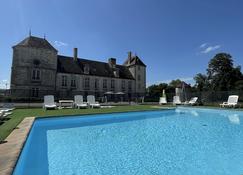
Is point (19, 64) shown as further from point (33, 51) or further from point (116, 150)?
point (116, 150)

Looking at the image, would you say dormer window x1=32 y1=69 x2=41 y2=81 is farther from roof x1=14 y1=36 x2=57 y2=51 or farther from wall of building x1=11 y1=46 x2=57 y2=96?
roof x1=14 y1=36 x2=57 y2=51

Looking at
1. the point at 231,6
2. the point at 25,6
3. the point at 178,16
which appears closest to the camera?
the point at 25,6

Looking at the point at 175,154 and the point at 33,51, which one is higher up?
the point at 33,51

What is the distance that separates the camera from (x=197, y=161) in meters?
3.59

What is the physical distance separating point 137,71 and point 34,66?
20.6 metres

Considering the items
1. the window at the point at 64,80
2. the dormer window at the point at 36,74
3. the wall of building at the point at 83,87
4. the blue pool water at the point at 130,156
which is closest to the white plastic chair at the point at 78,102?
the blue pool water at the point at 130,156

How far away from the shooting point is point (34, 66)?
88.9 feet

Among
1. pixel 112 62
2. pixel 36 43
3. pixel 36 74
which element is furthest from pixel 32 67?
pixel 112 62

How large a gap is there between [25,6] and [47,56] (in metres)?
16.4

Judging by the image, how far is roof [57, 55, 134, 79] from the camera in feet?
99.1

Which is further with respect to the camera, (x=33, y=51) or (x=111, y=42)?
(x=33, y=51)

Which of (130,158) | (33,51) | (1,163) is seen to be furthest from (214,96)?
(33,51)

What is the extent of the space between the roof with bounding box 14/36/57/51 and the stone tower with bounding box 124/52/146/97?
17138 mm

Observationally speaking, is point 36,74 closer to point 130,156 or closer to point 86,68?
point 86,68
